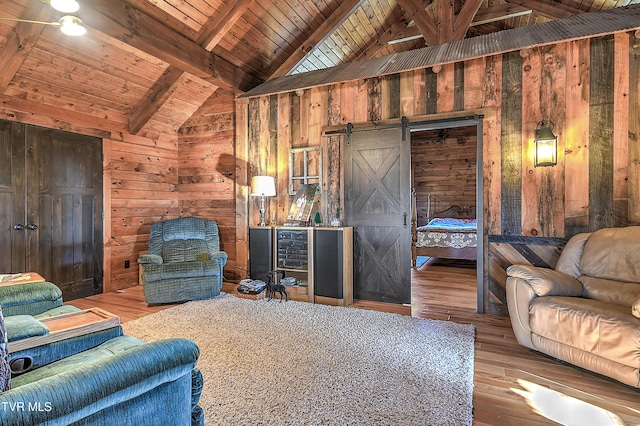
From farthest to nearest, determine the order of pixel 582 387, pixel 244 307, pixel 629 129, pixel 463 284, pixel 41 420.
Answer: pixel 463 284, pixel 244 307, pixel 629 129, pixel 582 387, pixel 41 420

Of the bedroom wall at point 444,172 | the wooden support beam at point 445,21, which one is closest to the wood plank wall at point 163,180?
the wooden support beam at point 445,21

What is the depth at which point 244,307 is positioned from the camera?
3773 millimetres

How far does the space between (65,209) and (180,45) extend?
2526 mm

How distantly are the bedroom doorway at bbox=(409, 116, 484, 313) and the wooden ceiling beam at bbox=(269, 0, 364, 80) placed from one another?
2902mm

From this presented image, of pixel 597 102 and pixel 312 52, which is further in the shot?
pixel 312 52

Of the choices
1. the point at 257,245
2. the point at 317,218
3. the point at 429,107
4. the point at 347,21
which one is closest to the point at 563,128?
the point at 429,107

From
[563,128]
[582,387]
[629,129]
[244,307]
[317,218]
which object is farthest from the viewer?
[317,218]

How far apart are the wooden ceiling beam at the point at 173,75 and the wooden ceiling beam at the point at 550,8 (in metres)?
3.78

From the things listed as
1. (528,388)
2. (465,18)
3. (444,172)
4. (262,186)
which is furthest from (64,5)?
(444,172)

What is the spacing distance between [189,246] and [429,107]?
355 cm

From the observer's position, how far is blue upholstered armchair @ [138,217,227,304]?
12.7ft

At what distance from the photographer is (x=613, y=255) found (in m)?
2.63

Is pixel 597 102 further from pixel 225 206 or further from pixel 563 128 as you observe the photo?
pixel 225 206

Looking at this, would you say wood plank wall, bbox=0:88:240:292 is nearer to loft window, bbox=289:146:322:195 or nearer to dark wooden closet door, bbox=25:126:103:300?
dark wooden closet door, bbox=25:126:103:300
